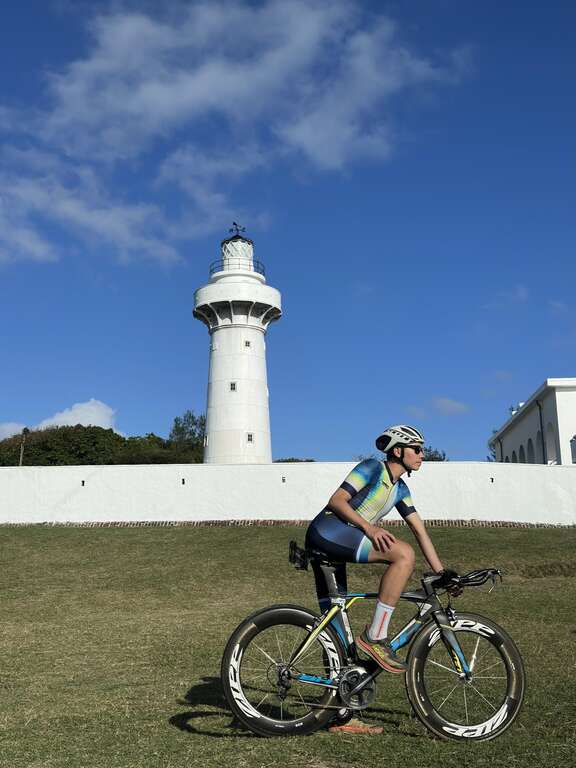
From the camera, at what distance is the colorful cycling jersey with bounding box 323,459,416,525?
5.26m

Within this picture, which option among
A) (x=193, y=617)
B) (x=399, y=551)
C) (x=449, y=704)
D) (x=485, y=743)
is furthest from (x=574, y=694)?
(x=193, y=617)

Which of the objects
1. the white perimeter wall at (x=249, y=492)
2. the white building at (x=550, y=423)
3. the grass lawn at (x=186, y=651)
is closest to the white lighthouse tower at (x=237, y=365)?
the white perimeter wall at (x=249, y=492)

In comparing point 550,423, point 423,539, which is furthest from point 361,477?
point 550,423

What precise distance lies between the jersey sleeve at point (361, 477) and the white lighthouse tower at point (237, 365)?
107 feet

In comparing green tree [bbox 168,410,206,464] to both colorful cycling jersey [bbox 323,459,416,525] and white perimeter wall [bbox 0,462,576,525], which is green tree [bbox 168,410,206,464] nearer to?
white perimeter wall [bbox 0,462,576,525]

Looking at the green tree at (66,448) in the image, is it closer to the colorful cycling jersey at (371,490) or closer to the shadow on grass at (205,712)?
the shadow on grass at (205,712)

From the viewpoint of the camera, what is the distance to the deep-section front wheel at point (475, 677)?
4926mm

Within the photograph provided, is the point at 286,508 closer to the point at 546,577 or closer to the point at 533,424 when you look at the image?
the point at 546,577

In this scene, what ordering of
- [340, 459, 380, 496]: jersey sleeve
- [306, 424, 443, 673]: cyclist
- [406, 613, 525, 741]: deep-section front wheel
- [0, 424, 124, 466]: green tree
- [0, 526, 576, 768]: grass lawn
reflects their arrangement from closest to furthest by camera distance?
[0, 526, 576, 768]: grass lawn
[406, 613, 525, 741]: deep-section front wheel
[306, 424, 443, 673]: cyclist
[340, 459, 380, 496]: jersey sleeve
[0, 424, 124, 466]: green tree

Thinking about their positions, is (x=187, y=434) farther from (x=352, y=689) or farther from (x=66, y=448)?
(x=352, y=689)

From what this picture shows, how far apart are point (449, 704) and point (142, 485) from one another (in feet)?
95.6

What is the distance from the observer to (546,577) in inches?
782

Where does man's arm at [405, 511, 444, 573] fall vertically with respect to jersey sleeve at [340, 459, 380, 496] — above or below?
below

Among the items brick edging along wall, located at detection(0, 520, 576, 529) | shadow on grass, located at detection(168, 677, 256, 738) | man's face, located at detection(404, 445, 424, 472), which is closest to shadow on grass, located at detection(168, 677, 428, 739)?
shadow on grass, located at detection(168, 677, 256, 738)
